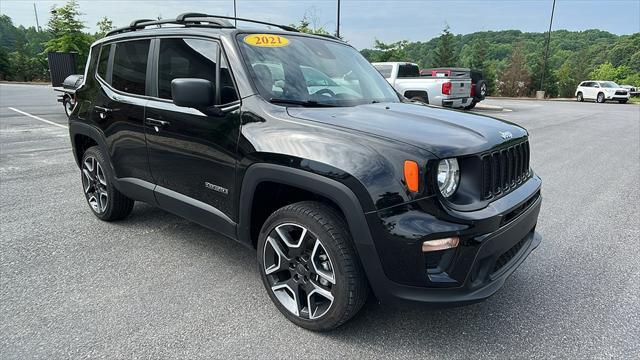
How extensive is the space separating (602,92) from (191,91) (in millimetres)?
35719

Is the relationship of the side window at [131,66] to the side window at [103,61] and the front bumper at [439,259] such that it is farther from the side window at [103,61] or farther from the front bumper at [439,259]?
the front bumper at [439,259]

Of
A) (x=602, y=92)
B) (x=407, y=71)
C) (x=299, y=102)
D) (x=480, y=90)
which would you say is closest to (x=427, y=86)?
(x=407, y=71)

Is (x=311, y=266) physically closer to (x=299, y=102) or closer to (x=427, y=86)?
(x=299, y=102)

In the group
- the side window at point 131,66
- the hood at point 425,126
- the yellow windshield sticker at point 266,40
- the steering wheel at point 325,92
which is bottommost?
the hood at point 425,126

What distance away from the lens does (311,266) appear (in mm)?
2602

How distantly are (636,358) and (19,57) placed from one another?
52502 millimetres

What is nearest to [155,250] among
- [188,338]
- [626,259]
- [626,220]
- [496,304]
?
[188,338]

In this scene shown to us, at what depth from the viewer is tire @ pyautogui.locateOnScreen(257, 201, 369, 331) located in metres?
2.43

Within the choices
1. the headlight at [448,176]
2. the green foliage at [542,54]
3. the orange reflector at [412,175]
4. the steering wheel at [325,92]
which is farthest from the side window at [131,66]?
the green foliage at [542,54]

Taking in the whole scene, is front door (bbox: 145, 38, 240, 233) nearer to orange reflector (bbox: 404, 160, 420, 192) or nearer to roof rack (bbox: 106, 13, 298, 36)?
roof rack (bbox: 106, 13, 298, 36)

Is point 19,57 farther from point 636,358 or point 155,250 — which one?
point 636,358

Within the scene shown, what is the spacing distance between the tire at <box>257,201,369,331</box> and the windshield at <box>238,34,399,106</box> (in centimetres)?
85

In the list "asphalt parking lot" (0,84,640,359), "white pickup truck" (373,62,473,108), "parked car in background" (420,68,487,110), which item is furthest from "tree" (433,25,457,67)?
"asphalt parking lot" (0,84,640,359)

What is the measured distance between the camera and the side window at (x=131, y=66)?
367cm
